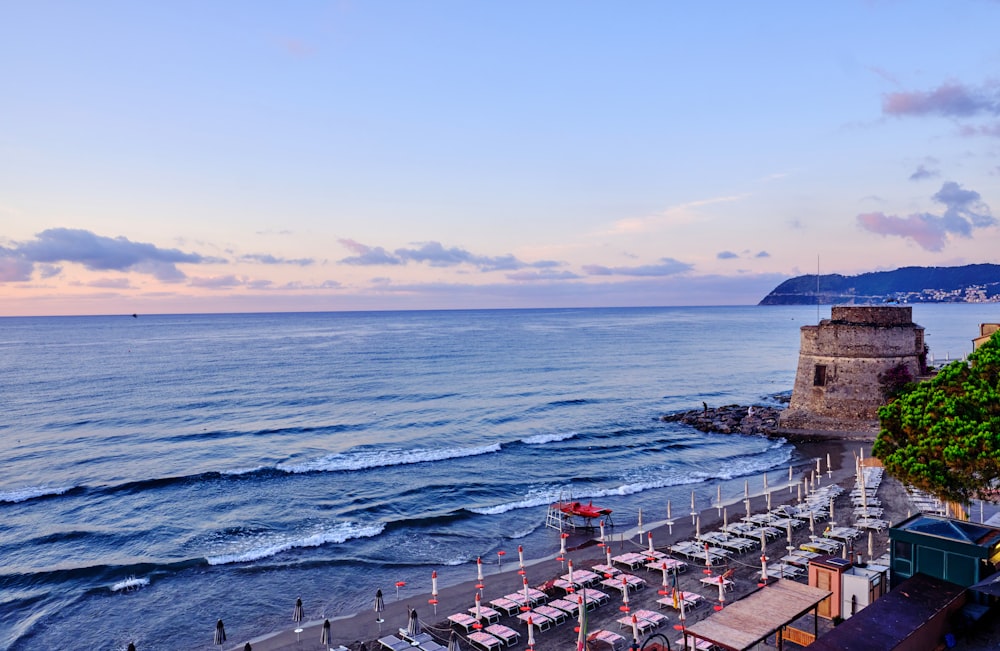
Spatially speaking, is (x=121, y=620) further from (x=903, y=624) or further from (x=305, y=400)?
(x=305, y=400)

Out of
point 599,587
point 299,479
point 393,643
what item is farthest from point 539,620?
point 299,479

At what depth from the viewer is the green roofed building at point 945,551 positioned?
1390 cm

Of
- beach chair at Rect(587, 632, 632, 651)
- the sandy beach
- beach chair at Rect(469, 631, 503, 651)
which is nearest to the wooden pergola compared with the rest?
the sandy beach

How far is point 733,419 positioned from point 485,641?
44.5 meters

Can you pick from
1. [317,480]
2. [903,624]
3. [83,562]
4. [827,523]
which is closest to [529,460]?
[317,480]

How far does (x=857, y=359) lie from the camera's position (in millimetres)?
45219

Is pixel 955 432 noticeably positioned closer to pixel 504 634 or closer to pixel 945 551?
pixel 945 551

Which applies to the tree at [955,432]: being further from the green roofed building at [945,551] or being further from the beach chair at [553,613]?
the beach chair at [553,613]

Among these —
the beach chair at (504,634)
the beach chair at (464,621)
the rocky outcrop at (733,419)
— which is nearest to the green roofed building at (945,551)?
the beach chair at (504,634)

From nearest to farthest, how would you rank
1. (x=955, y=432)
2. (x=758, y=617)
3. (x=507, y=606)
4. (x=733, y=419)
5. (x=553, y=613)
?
(x=758, y=617)
(x=955, y=432)
(x=553, y=613)
(x=507, y=606)
(x=733, y=419)

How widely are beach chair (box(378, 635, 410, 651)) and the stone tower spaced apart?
1558 inches

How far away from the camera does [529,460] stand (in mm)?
44938

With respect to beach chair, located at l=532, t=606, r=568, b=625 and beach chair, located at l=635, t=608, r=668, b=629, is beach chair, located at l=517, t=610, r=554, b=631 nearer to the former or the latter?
beach chair, located at l=532, t=606, r=568, b=625

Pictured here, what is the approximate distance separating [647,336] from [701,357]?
57109mm
